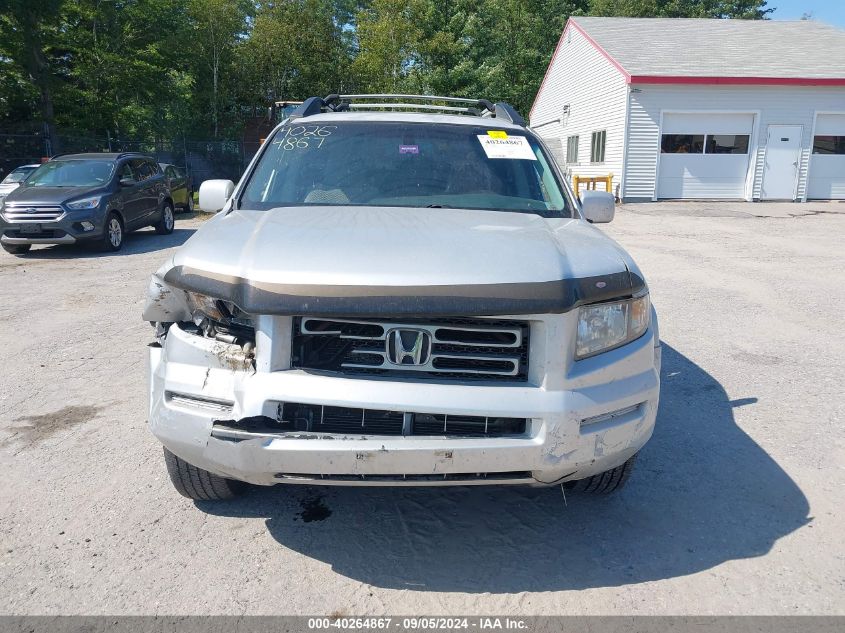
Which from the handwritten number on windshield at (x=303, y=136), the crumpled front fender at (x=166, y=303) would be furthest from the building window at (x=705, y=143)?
the crumpled front fender at (x=166, y=303)

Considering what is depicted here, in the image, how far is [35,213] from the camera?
1127cm

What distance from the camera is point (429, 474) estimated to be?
245cm

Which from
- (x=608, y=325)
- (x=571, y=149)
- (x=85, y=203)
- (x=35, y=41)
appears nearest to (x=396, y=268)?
(x=608, y=325)

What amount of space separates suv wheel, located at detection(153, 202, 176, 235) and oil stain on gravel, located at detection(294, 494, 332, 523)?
40.4 feet

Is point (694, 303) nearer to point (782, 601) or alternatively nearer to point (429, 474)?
point (782, 601)

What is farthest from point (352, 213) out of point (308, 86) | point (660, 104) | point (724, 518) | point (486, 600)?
point (308, 86)

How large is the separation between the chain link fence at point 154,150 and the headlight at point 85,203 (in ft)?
32.1

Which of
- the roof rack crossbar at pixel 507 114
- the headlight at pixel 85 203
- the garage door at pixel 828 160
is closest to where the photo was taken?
the roof rack crossbar at pixel 507 114

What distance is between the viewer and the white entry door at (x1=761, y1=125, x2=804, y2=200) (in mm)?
20828

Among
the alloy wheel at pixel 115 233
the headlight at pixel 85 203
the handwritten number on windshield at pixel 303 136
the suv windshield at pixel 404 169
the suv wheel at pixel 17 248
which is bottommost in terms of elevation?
A: the suv wheel at pixel 17 248

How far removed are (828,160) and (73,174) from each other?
841 inches

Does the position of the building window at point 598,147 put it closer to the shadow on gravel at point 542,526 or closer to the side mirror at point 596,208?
the side mirror at point 596,208

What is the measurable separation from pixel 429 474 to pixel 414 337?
51cm

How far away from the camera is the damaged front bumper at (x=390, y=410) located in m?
2.40
